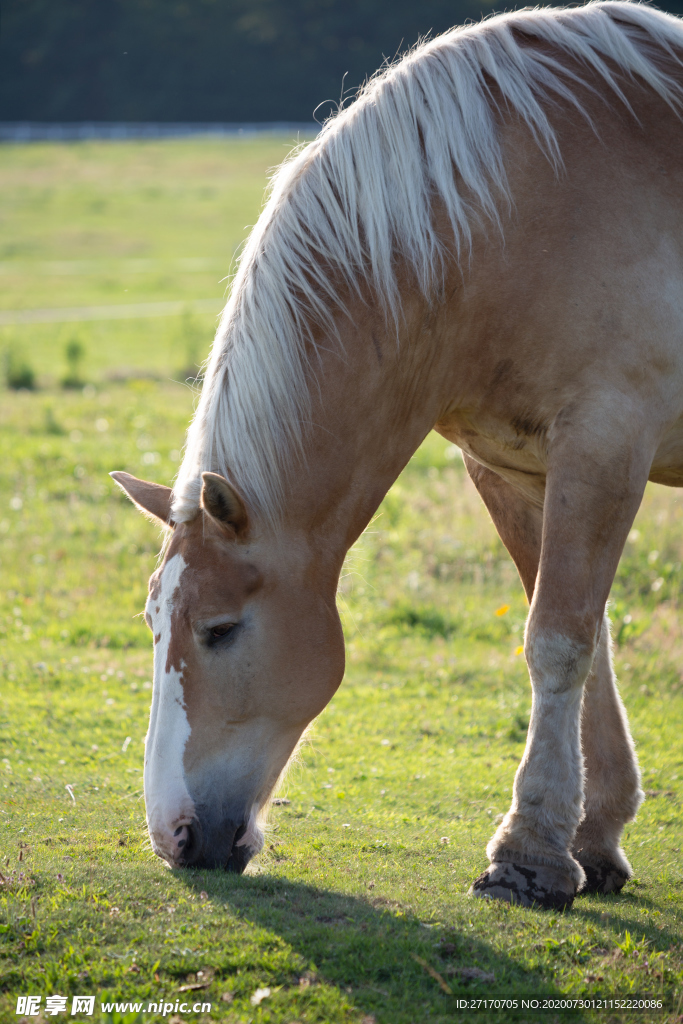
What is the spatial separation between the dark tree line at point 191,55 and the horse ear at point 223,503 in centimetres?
6647

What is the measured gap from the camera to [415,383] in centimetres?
339

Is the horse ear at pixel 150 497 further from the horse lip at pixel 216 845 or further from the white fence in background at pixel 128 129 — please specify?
the white fence in background at pixel 128 129

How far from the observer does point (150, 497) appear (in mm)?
3496

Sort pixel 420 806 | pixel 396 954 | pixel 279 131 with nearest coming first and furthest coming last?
pixel 396 954 < pixel 420 806 < pixel 279 131

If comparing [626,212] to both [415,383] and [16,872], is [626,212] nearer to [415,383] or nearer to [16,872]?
[415,383]

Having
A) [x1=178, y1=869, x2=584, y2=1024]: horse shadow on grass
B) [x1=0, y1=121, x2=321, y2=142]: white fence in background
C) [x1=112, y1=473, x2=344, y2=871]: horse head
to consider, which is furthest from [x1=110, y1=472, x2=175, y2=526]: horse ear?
[x1=0, y1=121, x2=321, y2=142]: white fence in background

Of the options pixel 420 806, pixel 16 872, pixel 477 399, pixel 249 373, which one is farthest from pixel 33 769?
pixel 477 399

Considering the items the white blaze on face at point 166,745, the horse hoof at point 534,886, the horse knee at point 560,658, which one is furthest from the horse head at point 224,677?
the horse hoof at point 534,886

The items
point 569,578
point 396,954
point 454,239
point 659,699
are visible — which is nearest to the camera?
point 396,954

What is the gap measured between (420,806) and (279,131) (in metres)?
64.9

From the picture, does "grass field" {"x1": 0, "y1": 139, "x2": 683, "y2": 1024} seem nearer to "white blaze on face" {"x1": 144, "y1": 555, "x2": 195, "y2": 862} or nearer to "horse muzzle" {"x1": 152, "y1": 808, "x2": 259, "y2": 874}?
"horse muzzle" {"x1": 152, "y1": 808, "x2": 259, "y2": 874}

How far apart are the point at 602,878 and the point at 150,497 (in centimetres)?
228

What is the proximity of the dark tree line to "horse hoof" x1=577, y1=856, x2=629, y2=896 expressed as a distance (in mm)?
66705

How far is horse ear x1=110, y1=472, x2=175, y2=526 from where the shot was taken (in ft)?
11.3
